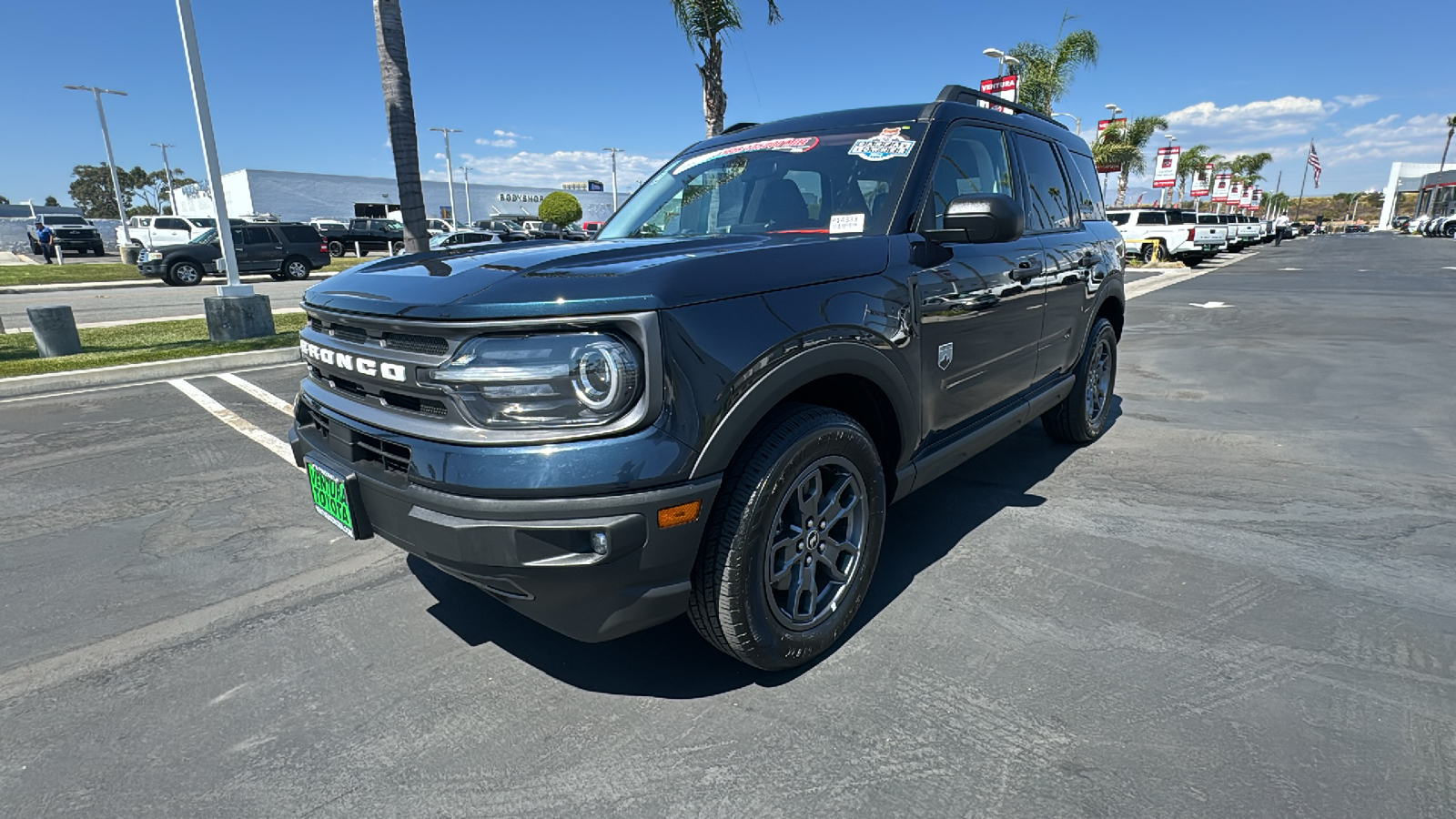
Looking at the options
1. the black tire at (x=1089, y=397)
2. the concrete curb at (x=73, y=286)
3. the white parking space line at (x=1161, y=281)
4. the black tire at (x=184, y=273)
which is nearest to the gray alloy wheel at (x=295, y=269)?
the concrete curb at (x=73, y=286)

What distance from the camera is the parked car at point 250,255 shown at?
2014 centimetres

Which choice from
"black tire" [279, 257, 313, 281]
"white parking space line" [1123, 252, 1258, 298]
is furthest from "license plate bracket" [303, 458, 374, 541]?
"black tire" [279, 257, 313, 281]

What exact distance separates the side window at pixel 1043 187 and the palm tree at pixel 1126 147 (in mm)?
35263

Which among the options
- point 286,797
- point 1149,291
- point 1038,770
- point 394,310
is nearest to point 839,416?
point 1038,770

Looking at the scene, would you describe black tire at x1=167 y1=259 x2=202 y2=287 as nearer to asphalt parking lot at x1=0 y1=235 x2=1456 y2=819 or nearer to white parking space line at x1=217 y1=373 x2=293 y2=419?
white parking space line at x1=217 y1=373 x2=293 y2=419

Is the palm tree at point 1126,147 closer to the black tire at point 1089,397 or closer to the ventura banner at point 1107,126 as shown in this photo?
the ventura banner at point 1107,126

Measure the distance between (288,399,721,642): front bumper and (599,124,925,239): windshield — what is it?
1.42 m

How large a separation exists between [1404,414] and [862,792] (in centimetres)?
595

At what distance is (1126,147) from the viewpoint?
36.4 meters

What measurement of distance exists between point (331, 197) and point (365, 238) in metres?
27.2

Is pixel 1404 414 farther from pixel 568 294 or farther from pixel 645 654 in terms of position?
pixel 568 294

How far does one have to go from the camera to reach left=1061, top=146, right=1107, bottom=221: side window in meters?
4.47

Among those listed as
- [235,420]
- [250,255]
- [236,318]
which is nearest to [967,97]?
[235,420]

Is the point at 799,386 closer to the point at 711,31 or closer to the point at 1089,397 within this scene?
the point at 1089,397
